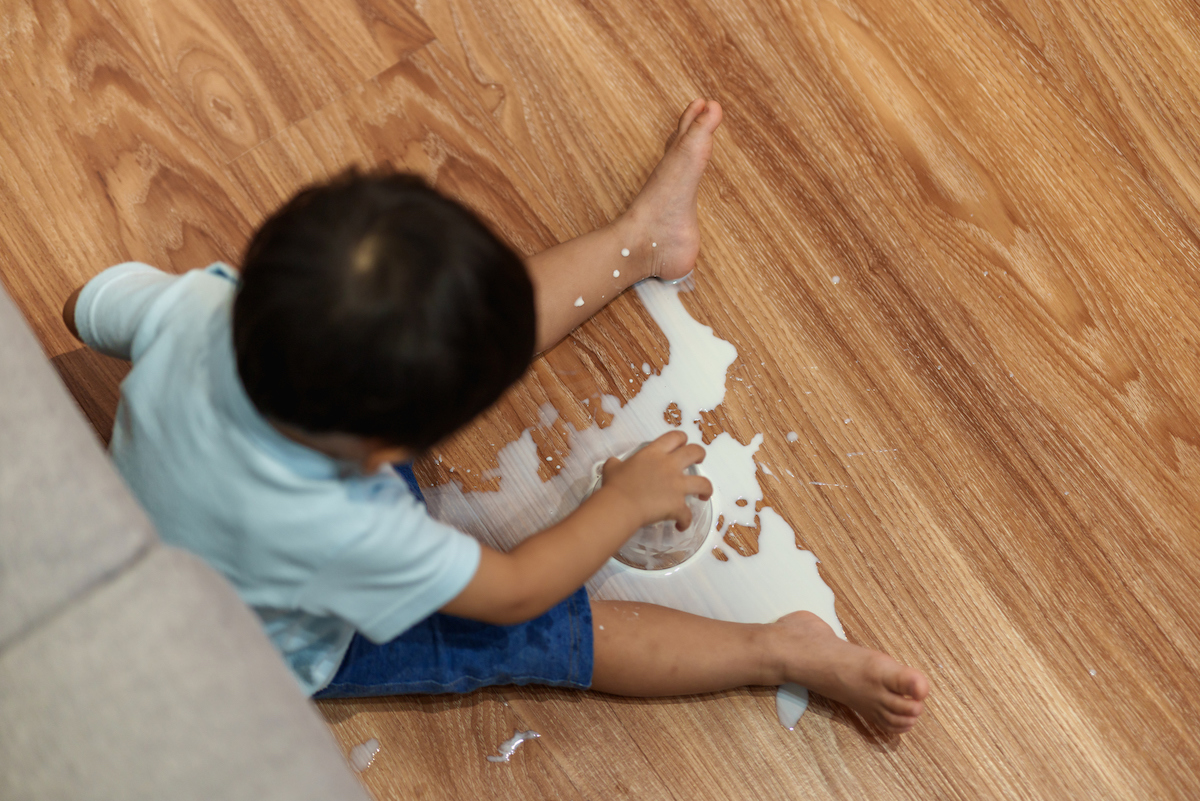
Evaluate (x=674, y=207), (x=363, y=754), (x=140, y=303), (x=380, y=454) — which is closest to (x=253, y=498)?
(x=380, y=454)

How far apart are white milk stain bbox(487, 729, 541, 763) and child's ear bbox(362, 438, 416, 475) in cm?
37

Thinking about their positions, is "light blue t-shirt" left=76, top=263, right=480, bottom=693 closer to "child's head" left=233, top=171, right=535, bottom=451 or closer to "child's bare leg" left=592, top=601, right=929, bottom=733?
"child's head" left=233, top=171, right=535, bottom=451

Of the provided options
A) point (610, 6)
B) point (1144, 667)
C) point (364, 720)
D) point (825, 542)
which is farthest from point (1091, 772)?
point (610, 6)

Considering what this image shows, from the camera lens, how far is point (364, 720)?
78 cm

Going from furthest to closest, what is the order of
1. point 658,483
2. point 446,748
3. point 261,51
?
1. point 261,51
2. point 446,748
3. point 658,483

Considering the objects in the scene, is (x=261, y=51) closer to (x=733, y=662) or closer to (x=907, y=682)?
(x=733, y=662)

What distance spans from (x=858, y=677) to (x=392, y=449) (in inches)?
18.8

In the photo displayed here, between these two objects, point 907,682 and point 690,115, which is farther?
point 690,115

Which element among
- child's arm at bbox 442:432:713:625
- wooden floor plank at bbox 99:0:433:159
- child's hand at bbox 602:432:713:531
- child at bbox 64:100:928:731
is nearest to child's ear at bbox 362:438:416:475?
child at bbox 64:100:928:731

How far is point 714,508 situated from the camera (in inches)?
32.1

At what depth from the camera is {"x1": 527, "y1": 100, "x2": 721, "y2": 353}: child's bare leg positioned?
0.81 meters

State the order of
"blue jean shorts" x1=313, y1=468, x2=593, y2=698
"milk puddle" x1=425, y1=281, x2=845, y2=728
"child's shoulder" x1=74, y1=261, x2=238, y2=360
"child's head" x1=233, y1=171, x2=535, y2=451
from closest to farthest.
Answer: "child's head" x1=233, y1=171, x2=535, y2=451 → "child's shoulder" x1=74, y1=261, x2=238, y2=360 → "blue jean shorts" x1=313, y1=468, x2=593, y2=698 → "milk puddle" x1=425, y1=281, x2=845, y2=728

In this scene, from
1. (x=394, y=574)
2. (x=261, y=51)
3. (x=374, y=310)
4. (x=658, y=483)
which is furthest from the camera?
(x=261, y=51)

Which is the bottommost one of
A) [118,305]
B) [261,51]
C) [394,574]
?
[394,574]
